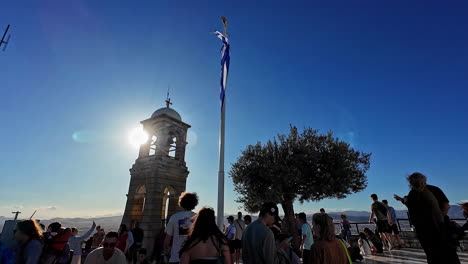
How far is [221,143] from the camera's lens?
7902 mm

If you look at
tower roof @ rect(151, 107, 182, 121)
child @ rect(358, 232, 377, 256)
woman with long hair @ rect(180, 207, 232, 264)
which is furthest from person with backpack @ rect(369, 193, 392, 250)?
→ tower roof @ rect(151, 107, 182, 121)

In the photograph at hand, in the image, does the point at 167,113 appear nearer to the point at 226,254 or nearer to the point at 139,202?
the point at 139,202

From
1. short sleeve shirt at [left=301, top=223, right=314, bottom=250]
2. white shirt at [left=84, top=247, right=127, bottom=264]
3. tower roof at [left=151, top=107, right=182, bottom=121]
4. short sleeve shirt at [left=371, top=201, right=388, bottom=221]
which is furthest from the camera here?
tower roof at [left=151, top=107, right=182, bottom=121]

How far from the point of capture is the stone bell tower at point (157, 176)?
12.3 metres

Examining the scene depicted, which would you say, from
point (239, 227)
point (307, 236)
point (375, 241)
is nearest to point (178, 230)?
point (307, 236)

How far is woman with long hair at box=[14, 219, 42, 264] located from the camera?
3344mm

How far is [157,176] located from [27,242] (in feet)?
31.7

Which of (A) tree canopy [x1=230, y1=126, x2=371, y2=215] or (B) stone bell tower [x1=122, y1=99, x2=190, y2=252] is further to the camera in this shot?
(A) tree canopy [x1=230, y1=126, x2=371, y2=215]

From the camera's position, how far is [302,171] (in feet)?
53.7

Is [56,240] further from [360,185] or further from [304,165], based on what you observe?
[360,185]

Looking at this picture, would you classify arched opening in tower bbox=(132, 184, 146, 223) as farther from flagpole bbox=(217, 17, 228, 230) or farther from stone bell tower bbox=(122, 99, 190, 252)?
flagpole bbox=(217, 17, 228, 230)

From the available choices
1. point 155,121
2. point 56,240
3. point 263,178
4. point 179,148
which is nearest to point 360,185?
point 263,178

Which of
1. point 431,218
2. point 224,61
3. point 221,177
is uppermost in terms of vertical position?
point 224,61

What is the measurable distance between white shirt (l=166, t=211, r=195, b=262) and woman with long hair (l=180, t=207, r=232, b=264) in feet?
3.78
